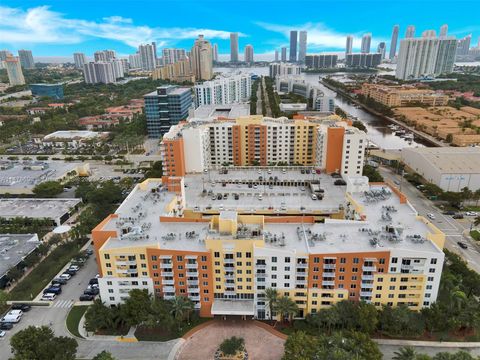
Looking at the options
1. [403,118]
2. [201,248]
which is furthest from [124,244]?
[403,118]

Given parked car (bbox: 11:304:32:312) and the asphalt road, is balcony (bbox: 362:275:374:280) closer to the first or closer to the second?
the asphalt road

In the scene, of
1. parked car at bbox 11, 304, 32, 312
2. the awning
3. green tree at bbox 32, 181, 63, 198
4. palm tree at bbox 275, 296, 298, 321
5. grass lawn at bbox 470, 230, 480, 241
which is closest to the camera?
palm tree at bbox 275, 296, 298, 321

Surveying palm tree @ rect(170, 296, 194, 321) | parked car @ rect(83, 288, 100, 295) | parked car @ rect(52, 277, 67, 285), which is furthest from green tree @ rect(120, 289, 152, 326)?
parked car @ rect(52, 277, 67, 285)

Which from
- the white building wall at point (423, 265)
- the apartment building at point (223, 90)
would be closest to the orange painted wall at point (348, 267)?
the white building wall at point (423, 265)

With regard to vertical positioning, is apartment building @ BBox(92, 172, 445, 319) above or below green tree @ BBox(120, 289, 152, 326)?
above

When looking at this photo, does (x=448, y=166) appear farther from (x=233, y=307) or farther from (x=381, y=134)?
(x=233, y=307)
